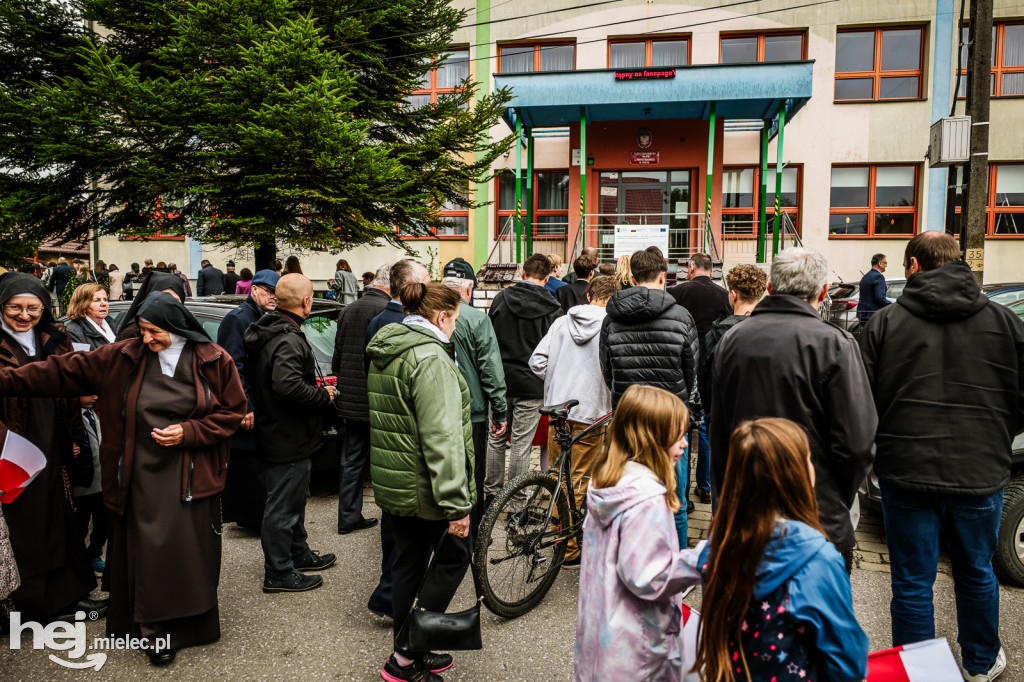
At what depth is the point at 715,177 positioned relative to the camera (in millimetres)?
18469

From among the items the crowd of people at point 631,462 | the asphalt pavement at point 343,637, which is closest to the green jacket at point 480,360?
the crowd of people at point 631,462

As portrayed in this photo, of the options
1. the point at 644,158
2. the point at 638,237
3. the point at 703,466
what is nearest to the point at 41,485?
the point at 703,466

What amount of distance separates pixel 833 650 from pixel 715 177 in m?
18.0

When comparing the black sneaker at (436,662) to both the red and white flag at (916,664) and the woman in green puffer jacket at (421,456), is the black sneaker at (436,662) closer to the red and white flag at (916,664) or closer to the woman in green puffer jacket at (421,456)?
the woman in green puffer jacket at (421,456)

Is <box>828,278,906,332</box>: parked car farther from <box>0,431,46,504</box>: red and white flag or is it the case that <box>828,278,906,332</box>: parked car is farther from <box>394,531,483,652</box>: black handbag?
<box>0,431,46,504</box>: red and white flag

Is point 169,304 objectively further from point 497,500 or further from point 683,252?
point 683,252

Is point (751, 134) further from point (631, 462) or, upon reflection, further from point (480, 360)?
point (631, 462)

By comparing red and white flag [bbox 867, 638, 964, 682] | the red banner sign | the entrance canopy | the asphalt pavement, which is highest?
the entrance canopy

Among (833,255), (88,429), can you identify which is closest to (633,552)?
(88,429)

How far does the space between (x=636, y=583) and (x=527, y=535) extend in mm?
1817

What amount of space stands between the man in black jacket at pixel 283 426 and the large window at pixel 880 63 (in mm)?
18668

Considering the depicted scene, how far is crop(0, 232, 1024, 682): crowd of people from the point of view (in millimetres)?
1952

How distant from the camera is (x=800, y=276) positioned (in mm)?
3031

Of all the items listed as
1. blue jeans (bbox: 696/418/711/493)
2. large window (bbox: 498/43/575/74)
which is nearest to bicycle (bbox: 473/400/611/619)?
blue jeans (bbox: 696/418/711/493)
